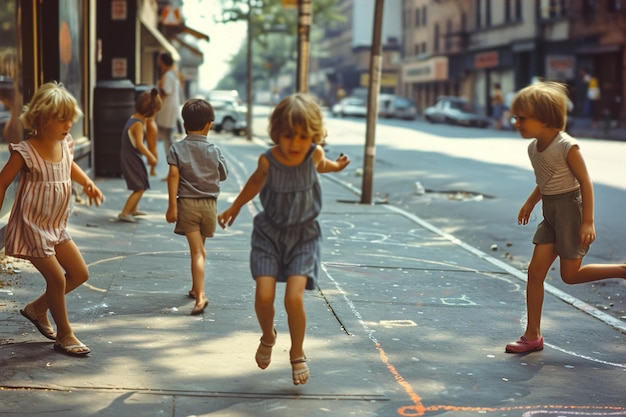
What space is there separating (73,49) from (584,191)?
10381 mm

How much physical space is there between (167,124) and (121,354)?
12344mm

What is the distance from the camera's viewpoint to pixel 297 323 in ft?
A: 17.0

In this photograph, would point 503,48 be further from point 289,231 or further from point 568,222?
point 289,231

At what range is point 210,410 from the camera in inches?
189

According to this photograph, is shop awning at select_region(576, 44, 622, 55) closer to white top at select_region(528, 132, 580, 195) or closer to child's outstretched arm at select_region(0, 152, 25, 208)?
white top at select_region(528, 132, 580, 195)

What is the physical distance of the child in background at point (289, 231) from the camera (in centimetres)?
514

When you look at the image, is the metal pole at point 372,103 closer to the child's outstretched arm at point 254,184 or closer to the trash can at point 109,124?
the trash can at point 109,124

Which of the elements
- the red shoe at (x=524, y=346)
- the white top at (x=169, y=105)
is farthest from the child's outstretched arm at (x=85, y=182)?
the white top at (x=169, y=105)

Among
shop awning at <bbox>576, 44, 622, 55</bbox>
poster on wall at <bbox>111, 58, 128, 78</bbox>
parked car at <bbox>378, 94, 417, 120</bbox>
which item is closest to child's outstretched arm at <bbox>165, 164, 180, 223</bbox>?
poster on wall at <bbox>111, 58, 128, 78</bbox>

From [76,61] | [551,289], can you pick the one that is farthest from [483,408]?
[76,61]

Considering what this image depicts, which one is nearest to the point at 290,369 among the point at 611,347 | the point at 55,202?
the point at 55,202

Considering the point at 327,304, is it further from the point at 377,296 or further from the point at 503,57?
the point at 503,57

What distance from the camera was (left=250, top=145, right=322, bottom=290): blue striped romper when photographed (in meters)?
5.21

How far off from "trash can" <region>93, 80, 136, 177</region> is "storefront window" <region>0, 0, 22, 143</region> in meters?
5.27
